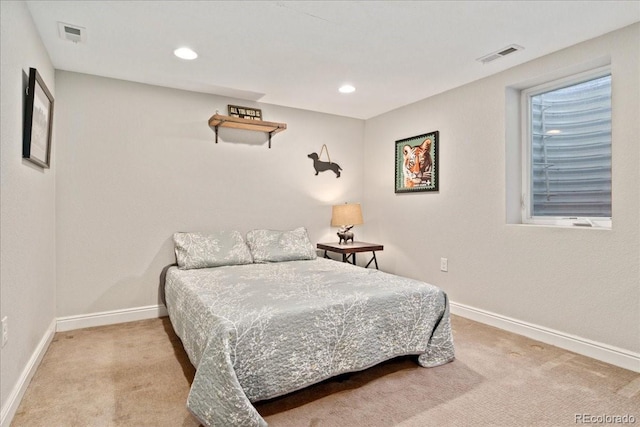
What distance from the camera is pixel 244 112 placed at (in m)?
3.75

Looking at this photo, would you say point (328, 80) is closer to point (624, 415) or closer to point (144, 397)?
point (144, 397)

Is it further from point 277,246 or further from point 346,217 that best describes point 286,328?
point 346,217

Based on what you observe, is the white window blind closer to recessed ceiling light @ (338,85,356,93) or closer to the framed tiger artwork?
the framed tiger artwork

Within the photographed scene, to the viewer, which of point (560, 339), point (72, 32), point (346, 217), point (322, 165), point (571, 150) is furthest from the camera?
point (322, 165)

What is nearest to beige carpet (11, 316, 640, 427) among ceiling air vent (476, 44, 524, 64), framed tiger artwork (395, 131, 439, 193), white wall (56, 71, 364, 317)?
white wall (56, 71, 364, 317)

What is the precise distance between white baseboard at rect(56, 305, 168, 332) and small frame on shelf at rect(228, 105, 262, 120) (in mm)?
2034

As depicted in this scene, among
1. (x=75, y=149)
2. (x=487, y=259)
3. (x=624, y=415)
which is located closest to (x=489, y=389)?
(x=624, y=415)

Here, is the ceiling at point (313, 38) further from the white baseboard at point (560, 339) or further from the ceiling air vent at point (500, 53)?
the white baseboard at point (560, 339)

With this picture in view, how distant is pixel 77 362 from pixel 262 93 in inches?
108

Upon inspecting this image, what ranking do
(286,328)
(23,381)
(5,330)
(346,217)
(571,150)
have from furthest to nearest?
(346,217), (571,150), (23,381), (286,328), (5,330)

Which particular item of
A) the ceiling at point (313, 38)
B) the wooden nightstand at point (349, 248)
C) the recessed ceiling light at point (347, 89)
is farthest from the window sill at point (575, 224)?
the recessed ceiling light at point (347, 89)

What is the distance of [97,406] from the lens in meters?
1.92

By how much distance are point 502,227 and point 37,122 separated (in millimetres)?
3524

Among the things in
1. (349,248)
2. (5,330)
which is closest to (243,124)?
(349,248)
